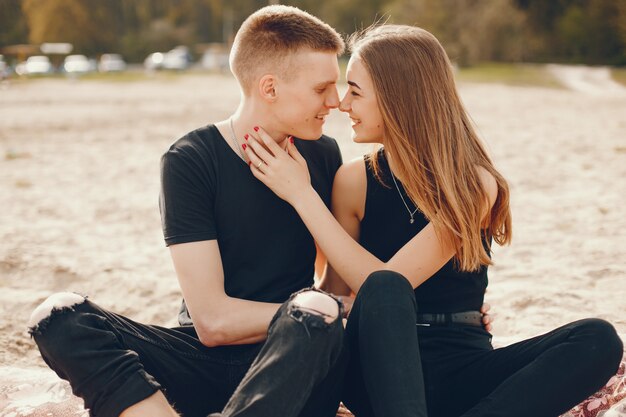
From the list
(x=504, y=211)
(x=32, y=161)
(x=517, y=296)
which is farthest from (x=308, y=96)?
(x=32, y=161)

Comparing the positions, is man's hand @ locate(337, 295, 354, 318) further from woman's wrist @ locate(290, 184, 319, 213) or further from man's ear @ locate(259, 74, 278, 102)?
man's ear @ locate(259, 74, 278, 102)

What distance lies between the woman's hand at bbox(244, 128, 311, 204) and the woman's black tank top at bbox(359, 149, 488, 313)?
0.30 metres

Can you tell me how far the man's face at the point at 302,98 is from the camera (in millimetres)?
3080

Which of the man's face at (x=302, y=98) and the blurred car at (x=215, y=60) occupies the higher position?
the man's face at (x=302, y=98)

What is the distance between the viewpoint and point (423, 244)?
282 cm

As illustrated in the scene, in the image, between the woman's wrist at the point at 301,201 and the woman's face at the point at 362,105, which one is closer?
the woman's wrist at the point at 301,201

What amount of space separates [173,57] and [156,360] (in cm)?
5970

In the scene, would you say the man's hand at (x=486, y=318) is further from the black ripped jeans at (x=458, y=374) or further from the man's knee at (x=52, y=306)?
the man's knee at (x=52, y=306)

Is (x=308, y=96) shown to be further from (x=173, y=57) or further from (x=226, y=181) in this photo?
(x=173, y=57)

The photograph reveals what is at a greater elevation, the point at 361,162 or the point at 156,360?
the point at 361,162

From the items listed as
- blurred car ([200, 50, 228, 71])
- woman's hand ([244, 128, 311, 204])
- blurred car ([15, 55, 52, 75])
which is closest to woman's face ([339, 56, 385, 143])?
woman's hand ([244, 128, 311, 204])

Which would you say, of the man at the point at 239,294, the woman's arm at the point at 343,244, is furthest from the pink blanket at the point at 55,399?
the woman's arm at the point at 343,244

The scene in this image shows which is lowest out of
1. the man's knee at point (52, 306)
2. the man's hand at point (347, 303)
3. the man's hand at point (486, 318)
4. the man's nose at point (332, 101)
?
the man's hand at point (347, 303)

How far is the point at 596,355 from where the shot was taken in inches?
97.5
